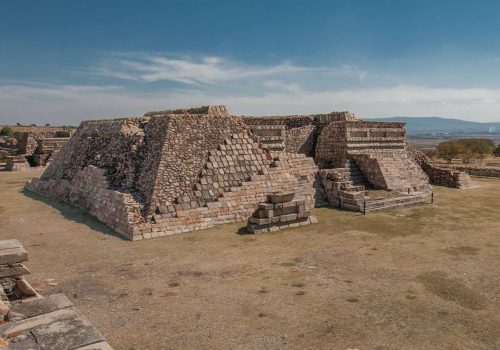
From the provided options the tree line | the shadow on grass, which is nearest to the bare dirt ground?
the shadow on grass

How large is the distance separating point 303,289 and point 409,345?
2679mm

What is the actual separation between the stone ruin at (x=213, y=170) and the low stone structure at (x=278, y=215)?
0.39m

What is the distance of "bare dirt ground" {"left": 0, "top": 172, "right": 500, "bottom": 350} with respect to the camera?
6629 mm

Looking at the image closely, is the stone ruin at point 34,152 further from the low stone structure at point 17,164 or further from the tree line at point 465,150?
the tree line at point 465,150

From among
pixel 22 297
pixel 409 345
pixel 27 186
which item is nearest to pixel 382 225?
pixel 409 345

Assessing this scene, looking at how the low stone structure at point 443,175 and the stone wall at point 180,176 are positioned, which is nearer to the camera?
the stone wall at point 180,176

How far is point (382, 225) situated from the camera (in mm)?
14031

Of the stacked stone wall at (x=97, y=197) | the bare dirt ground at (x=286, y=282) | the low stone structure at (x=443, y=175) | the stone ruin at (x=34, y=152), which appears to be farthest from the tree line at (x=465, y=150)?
the stone ruin at (x=34, y=152)

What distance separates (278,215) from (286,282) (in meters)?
4.80

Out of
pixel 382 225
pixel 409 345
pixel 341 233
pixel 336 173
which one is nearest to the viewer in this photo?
pixel 409 345

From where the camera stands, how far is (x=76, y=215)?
15.5m

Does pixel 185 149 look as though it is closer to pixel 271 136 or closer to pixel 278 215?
pixel 278 215

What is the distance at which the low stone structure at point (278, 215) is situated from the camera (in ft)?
43.5

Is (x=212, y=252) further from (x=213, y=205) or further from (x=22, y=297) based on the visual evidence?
(x=22, y=297)
